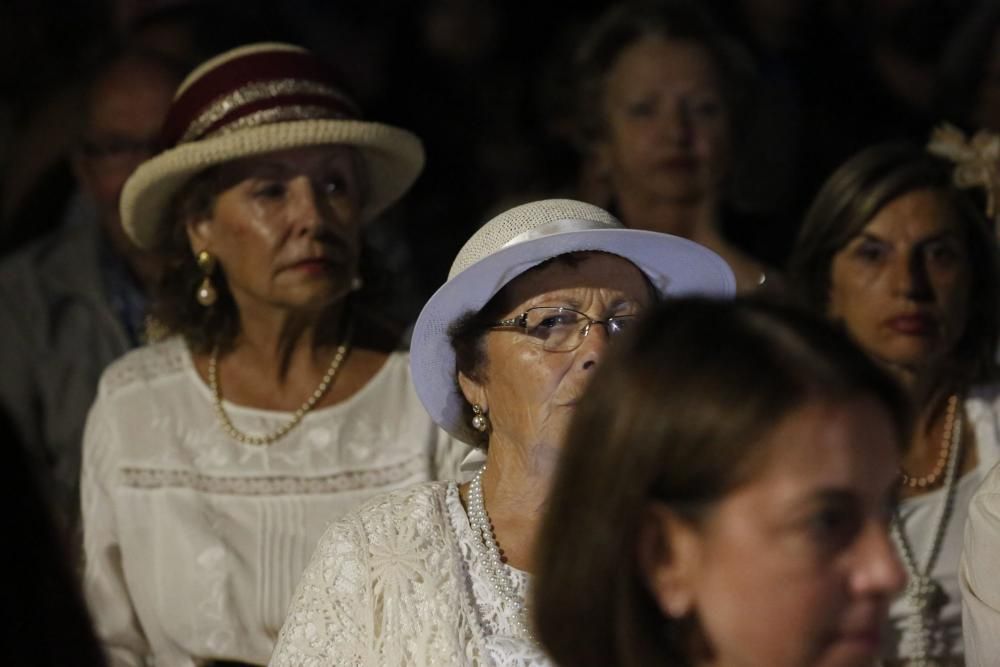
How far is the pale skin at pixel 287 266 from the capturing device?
398 cm

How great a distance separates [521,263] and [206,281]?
135 cm

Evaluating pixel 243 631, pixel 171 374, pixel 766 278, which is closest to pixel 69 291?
pixel 171 374

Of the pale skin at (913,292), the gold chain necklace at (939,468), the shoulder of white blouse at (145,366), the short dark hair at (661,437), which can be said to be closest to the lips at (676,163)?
the pale skin at (913,292)

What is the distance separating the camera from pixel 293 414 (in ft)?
13.2

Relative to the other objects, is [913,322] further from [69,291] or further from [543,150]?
[69,291]

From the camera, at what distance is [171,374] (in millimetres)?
4094

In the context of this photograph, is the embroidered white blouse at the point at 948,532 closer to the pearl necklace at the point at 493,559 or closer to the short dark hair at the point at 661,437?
the pearl necklace at the point at 493,559

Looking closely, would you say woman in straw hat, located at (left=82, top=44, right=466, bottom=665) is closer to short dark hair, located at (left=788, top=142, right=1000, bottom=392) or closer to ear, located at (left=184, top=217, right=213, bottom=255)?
ear, located at (left=184, top=217, right=213, bottom=255)

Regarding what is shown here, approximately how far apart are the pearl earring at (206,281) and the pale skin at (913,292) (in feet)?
4.95

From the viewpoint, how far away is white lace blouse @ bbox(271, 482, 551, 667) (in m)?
2.76

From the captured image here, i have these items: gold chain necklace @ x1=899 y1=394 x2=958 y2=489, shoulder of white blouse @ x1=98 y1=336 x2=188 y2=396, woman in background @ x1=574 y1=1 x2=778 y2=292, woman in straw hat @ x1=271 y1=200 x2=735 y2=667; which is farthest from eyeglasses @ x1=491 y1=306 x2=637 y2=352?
woman in background @ x1=574 y1=1 x2=778 y2=292

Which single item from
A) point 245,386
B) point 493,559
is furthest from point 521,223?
Answer: point 245,386

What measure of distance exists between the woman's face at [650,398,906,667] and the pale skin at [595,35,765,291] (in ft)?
9.59

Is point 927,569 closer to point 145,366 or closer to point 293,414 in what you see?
point 293,414
